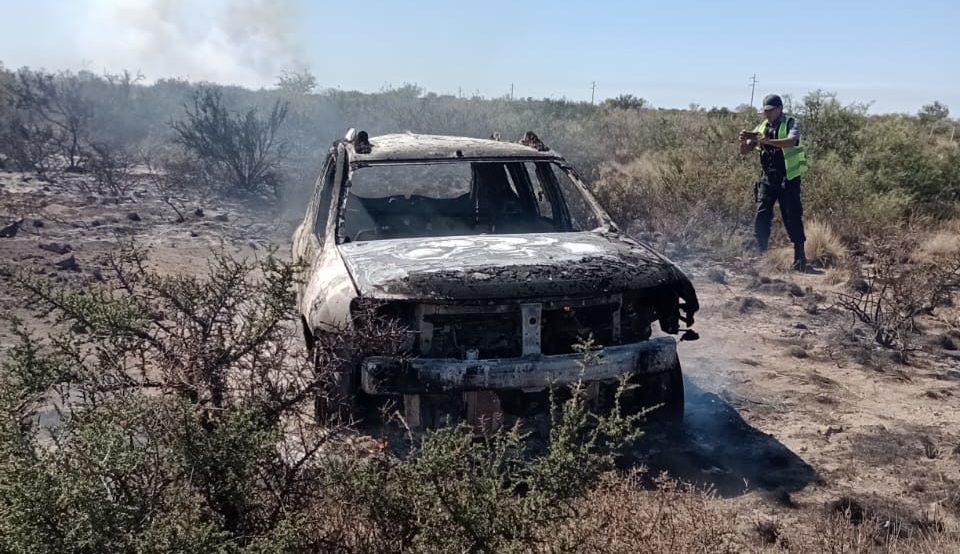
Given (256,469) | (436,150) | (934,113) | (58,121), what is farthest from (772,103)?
(934,113)

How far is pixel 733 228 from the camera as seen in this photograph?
1012 centimetres

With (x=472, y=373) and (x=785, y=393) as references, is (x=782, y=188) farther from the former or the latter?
(x=472, y=373)

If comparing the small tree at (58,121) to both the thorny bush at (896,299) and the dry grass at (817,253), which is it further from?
the thorny bush at (896,299)

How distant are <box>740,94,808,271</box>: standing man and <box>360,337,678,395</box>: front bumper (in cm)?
574

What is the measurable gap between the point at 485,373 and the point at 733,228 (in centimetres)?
719

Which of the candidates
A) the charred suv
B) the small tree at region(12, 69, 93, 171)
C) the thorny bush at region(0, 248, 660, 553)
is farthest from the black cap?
the small tree at region(12, 69, 93, 171)

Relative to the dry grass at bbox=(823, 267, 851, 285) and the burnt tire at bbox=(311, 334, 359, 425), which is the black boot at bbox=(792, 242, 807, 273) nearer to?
the dry grass at bbox=(823, 267, 851, 285)

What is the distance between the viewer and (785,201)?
29.5 ft

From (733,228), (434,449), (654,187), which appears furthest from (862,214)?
(434,449)

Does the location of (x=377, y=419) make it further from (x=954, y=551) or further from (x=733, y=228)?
(x=733, y=228)

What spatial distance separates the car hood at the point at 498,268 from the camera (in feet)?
12.5

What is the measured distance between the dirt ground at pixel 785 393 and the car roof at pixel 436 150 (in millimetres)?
1132

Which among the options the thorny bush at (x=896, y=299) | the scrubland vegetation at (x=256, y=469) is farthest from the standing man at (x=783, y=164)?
the scrubland vegetation at (x=256, y=469)

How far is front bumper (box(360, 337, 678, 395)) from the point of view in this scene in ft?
12.2
